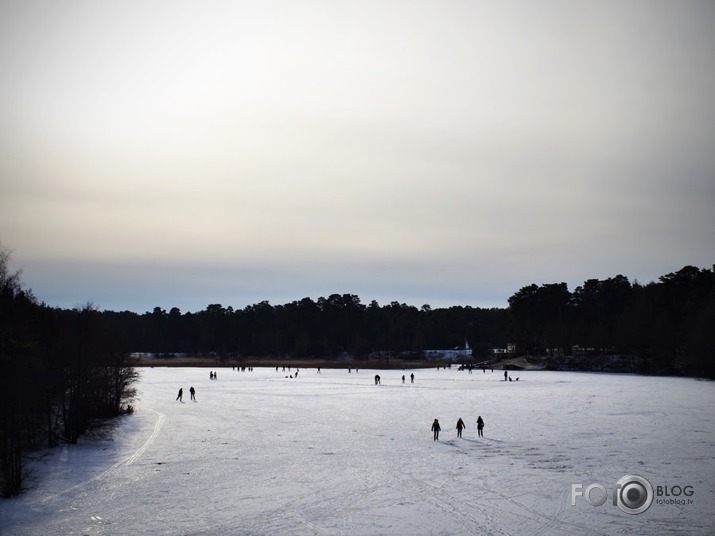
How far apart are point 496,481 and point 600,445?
9568mm

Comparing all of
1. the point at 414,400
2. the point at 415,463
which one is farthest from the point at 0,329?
the point at 414,400

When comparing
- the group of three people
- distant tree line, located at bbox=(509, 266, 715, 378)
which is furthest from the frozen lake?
distant tree line, located at bbox=(509, 266, 715, 378)

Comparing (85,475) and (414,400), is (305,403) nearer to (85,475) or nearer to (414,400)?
(414,400)

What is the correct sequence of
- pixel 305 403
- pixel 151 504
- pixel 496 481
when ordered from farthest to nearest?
pixel 305 403 → pixel 496 481 → pixel 151 504

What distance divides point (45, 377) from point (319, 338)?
517ft

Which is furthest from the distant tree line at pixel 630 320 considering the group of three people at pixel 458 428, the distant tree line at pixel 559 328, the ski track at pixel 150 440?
the ski track at pixel 150 440

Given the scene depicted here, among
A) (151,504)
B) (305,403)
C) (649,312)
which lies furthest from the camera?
(649,312)

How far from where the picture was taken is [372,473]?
2541cm

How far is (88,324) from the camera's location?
128 ft

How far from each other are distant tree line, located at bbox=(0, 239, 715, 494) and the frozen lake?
8.83 ft

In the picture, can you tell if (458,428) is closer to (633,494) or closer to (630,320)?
(633,494)

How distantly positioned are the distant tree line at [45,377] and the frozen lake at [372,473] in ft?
5.12

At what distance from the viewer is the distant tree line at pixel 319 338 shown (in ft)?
98.3

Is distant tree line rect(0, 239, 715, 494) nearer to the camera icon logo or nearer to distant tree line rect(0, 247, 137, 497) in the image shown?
distant tree line rect(0, 247, 137, 497)
